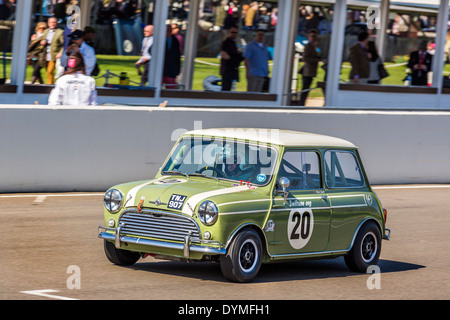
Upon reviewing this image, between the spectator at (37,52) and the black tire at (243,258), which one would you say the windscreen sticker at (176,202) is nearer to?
the black tire at (243,258)

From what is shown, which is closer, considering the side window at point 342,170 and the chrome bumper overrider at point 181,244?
the chrome bumper overrider at point 181,244

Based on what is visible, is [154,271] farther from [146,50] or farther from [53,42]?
[146,50]

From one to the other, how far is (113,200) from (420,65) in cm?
1498

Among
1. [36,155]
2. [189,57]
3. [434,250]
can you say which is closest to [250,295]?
[434,250]

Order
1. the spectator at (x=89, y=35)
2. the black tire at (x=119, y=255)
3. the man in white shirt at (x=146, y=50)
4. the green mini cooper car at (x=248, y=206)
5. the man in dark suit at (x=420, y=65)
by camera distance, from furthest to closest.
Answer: the man in dark suit at (x=420, y=65), the man in white shirt at (x=146, y=50), the spectator at (x=89, y=35), the black tire at (x=119, y=255), the green mini cooper car at (x=248, y=206)

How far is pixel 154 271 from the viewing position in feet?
27.5

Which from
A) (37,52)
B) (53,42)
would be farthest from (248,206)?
(37,52)

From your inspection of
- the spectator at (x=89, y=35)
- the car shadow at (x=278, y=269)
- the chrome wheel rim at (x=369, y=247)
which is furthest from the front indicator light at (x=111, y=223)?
the spectator at (x=89, y=35)

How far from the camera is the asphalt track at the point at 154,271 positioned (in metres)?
7.43

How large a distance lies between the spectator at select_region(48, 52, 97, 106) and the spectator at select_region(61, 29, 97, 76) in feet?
6.27

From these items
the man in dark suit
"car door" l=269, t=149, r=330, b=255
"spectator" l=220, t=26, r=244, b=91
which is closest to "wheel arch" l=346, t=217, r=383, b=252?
"car door" l=269, t=149, r=330, b=255

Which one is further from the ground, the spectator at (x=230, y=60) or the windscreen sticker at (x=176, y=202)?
the spectator at (x=230, y=60)

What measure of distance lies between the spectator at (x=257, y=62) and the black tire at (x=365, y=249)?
9.38m

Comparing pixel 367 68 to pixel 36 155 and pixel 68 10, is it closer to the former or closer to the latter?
pixel 68 10
